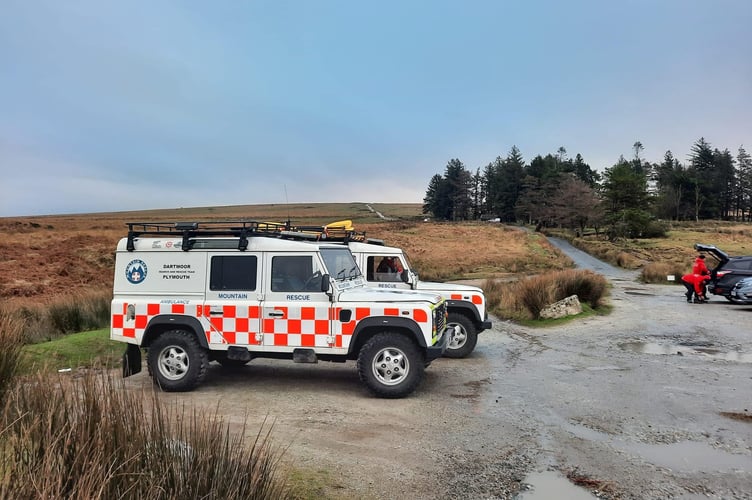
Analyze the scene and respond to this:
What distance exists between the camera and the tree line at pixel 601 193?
6412cm

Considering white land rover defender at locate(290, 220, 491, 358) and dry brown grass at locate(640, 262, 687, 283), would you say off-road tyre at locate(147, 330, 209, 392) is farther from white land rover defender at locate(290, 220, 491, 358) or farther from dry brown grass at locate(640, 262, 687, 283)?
dry brown grass at locate(640, 262, 687, 283)

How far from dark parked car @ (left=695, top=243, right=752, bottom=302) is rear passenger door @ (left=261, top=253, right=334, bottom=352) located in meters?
15.3

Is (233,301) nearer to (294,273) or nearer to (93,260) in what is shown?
(294,273)

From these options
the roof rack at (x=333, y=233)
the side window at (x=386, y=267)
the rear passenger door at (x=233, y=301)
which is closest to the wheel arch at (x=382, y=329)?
the rear passenger door at (x=233, y=301)

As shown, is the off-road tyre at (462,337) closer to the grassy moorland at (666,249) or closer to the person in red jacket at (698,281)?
the person in red jacket at (698,281)

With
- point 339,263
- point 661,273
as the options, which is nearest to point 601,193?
point 661,273

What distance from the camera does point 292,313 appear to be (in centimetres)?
723

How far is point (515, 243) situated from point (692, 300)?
36650 millimetres

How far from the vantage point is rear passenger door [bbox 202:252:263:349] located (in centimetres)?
733

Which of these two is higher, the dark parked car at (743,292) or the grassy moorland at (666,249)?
the grassy moorland at (666,249)

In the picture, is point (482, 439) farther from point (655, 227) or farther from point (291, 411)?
point (655, 227)

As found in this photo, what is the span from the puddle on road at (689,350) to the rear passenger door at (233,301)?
289 inches

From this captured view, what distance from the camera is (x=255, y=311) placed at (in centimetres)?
732

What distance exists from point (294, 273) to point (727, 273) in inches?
634
